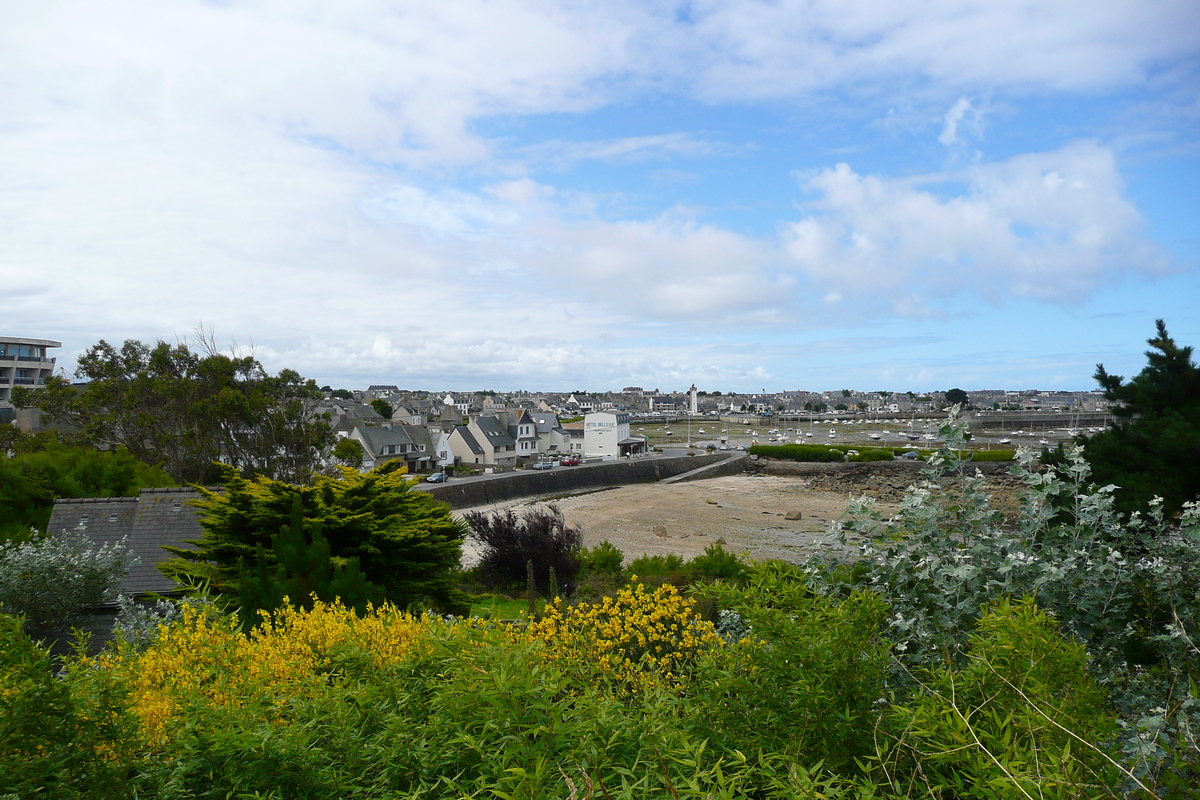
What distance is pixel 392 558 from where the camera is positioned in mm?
10727

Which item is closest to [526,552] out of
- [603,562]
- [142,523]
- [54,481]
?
[603,562]

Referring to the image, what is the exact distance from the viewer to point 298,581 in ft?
25.2

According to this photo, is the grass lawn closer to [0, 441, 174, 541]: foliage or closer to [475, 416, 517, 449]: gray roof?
[0, 441, 174, 541]: foliage

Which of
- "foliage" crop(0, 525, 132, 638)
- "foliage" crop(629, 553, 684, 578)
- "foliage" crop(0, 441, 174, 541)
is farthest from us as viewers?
"foliage" crop(629, 553, 684, 578)

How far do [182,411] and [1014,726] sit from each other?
2807cm

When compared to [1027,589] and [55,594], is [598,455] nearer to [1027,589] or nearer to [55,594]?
[55,594]

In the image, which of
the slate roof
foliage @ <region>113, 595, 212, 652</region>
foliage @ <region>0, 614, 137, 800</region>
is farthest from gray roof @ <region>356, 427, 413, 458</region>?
foliage @ <region>0, 614, 137, 800</region>

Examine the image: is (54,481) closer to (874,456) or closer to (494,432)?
(494,432)

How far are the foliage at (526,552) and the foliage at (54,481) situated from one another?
339 inches

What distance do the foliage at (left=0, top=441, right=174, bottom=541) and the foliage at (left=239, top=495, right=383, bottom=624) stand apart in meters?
7.91

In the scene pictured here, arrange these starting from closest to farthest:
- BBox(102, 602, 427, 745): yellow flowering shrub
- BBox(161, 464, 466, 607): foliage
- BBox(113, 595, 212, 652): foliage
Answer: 1. BBox(102, 602, 427, 745): yellow flowering shrub
2. BBox(113, 595, 212, 652): foliage
3. BBox(161, 464, 466, 607): foliage

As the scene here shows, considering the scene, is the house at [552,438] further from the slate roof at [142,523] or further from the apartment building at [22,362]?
the slate roof at [142,523]

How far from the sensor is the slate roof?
1145 cm

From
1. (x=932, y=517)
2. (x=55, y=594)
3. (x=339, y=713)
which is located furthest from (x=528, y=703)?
(x=55, y=594)
